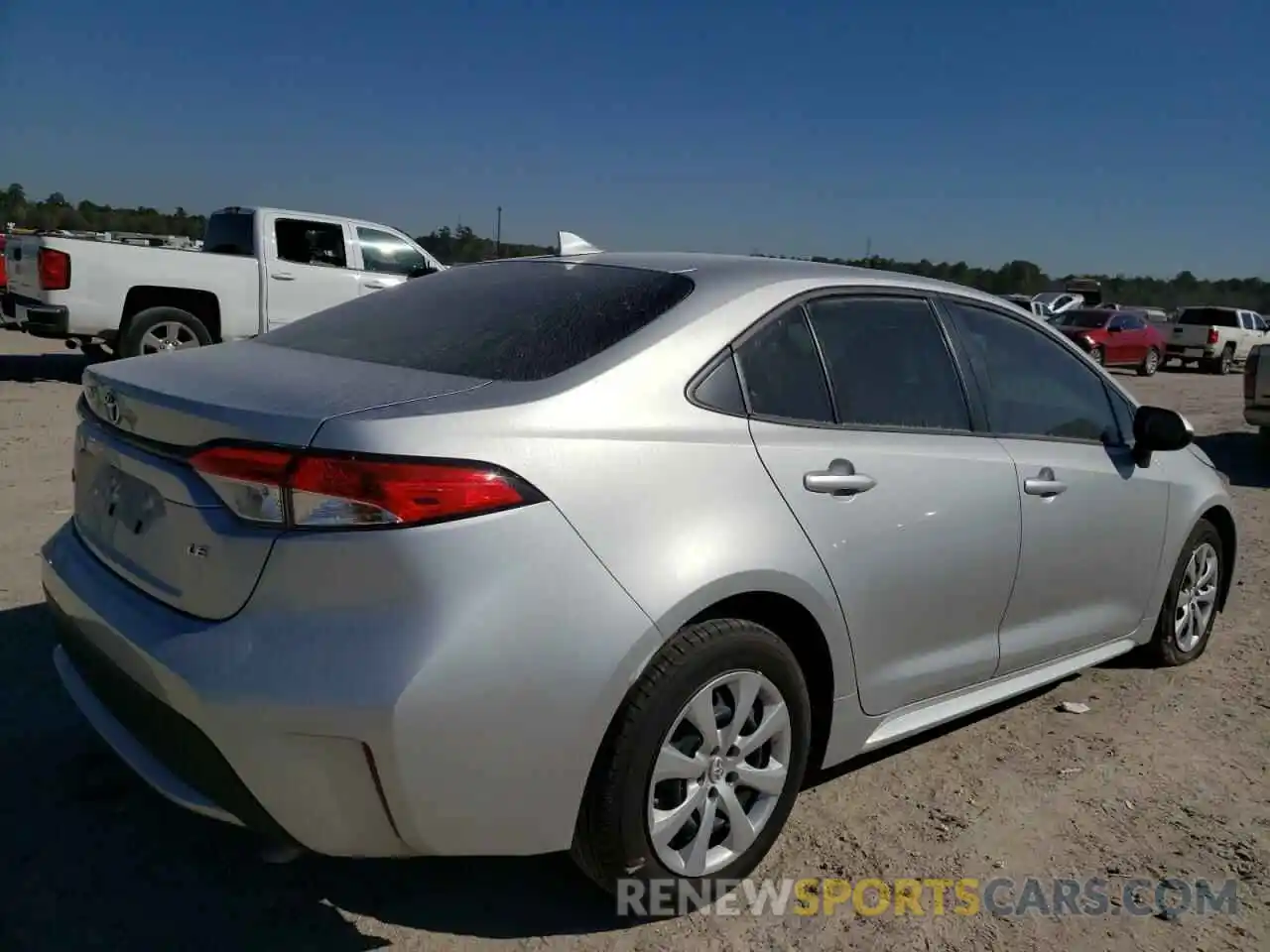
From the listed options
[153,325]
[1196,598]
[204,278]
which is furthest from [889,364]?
[204,278]

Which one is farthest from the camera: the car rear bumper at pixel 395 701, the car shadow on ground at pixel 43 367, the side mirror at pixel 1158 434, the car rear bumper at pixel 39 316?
the car shadow on ground at pixel 43 367

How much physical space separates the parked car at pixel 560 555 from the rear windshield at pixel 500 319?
2 cm

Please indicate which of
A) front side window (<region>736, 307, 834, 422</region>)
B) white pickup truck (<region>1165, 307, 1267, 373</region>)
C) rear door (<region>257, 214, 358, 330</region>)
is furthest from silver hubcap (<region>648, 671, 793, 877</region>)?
white pickup truck (<region>1165, 307, 1267, 373</region>)

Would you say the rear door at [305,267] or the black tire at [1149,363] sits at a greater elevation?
the rear door at [305,267]

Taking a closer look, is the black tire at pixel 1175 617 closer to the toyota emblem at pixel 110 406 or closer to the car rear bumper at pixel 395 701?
the car rear bumper at pixel 395 701

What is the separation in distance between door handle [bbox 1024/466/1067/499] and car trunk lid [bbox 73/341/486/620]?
1944mm

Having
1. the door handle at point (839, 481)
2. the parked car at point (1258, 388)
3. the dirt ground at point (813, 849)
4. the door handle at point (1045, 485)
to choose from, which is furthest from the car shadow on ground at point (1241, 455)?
the door handle at point (839, 481)

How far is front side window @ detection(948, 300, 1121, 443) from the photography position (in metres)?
3.46

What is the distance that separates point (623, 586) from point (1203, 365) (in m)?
29.7

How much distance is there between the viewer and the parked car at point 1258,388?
10711mm

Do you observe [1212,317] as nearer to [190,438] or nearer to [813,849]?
[813,849]

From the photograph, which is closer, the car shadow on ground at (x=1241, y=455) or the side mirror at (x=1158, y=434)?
the side mirror at (x=1158, y=434)

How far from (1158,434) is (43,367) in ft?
42.5

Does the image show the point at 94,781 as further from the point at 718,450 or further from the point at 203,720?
the point at 718,450
